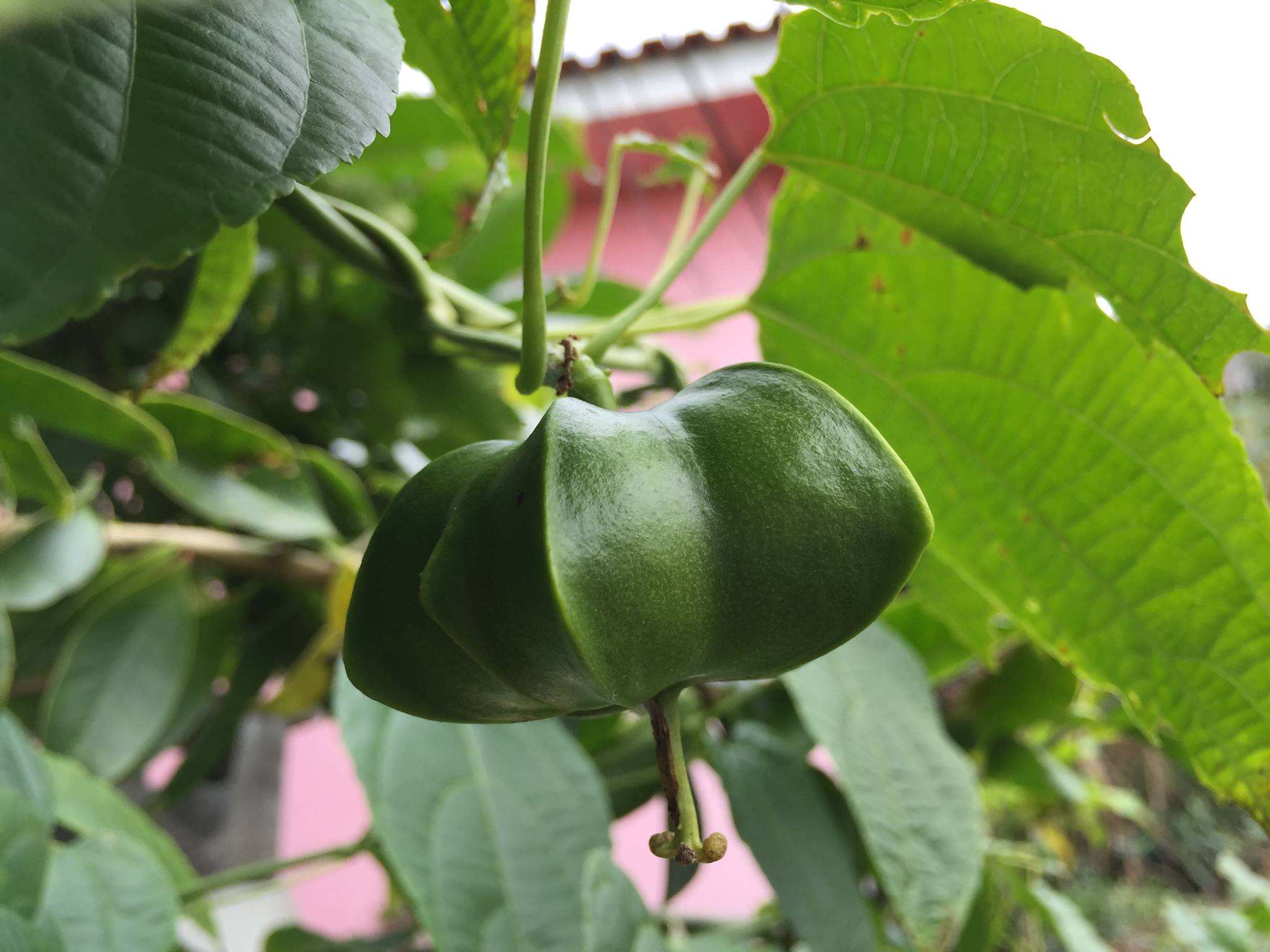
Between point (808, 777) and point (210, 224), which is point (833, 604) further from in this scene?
point (808, 777)

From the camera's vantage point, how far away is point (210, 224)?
152 mm

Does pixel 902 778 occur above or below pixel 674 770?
below

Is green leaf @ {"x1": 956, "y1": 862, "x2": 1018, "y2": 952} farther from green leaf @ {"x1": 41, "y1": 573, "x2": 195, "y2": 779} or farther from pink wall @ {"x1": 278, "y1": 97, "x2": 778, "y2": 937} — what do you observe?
pink wall @ {"x1": 278, "y1": 97, "x2": 778, "y2": 937}

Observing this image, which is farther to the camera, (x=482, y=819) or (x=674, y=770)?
(x=482, y=819)

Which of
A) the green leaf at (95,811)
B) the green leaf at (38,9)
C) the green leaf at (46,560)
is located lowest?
the green leaf at (95,811)

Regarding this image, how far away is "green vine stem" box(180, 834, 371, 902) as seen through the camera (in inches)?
19.7

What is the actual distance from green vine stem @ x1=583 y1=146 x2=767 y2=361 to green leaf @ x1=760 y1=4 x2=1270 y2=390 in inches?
0.6

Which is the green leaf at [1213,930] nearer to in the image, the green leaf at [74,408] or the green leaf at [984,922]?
the green leaf at [984,922]

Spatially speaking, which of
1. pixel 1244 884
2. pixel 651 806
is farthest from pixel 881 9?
pixel 651 806

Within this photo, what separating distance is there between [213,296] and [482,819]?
0.25 metres

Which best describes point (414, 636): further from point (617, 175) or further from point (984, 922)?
point (984, 922)

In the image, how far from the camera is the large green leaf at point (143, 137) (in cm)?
14

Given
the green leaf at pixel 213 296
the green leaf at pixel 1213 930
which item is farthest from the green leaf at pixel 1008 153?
the green leaf at pixel 1213 930

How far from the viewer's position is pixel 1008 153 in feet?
0.89
